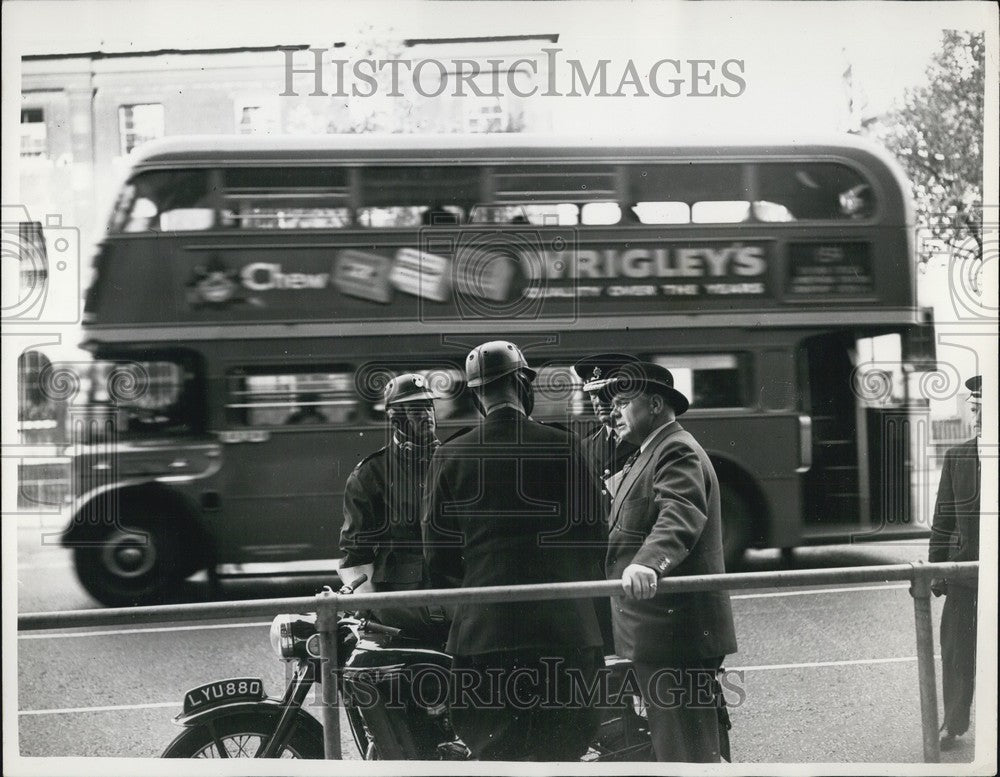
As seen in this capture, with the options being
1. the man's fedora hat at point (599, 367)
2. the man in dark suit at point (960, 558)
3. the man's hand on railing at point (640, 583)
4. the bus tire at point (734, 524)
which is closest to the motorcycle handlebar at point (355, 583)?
the man's hand on railing at point (640, 583)

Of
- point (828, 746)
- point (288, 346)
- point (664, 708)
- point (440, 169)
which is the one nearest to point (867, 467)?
point (828, 746)

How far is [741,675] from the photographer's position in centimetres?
396

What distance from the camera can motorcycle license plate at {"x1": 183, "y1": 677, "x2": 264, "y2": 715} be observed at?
11.1 ft

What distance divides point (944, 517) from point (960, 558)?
0.17m

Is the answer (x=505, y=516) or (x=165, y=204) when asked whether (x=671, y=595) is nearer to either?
(x=505, y=516)

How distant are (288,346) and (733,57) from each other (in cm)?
245

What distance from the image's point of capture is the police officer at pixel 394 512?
3.81m

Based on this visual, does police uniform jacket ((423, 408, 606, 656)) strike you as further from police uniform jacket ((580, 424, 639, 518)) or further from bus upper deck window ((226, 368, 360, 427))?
bus upper deck window ((226, 368, 360, 427))

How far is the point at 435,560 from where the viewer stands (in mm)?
3754

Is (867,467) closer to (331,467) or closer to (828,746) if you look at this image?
(828,746)

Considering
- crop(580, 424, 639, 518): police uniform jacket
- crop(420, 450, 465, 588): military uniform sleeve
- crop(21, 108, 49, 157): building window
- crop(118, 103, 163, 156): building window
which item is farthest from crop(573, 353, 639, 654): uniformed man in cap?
crop(21, 108, 49, 157): building window

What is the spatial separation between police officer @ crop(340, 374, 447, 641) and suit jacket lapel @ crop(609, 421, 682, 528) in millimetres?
731

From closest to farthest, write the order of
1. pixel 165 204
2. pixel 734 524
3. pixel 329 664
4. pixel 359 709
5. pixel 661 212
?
pixel 329 664, pixel 359 709, pixel 661 212, pixel 734 524, pixel 165 204

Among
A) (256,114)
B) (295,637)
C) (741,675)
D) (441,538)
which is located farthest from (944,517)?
(256,114)
